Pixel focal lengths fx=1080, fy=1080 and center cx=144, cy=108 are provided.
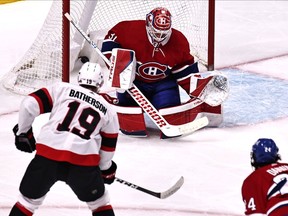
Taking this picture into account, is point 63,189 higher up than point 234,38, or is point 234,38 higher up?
point 63,189

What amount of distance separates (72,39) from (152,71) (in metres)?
1.10

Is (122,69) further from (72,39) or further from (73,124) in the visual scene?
(73,124)

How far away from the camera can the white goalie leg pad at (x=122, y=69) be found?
5398 millimetres

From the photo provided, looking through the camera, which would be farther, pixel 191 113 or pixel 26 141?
pixel 191 113

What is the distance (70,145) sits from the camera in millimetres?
3883

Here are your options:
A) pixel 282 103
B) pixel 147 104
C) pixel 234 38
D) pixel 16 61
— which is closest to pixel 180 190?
pixel 147 104

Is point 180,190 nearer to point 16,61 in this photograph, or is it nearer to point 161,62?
point 161,62

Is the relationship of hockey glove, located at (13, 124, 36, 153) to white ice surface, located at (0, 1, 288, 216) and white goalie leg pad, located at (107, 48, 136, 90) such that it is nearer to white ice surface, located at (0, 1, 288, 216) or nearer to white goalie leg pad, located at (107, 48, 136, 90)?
white ice surface, located at (0, 1, 288, 216)

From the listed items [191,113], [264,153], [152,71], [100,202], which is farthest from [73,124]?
[191,113]

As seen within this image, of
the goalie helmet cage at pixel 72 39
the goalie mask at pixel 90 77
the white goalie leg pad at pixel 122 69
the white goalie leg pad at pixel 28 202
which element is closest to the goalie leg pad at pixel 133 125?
the white goalie leg pad at pixel 122 69

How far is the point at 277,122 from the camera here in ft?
18.8

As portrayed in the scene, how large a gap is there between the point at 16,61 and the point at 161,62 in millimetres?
1728

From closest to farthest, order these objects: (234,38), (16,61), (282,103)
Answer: (282,103) < (16,61) < (234,38)

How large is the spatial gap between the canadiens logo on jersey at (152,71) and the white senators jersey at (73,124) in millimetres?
1513
